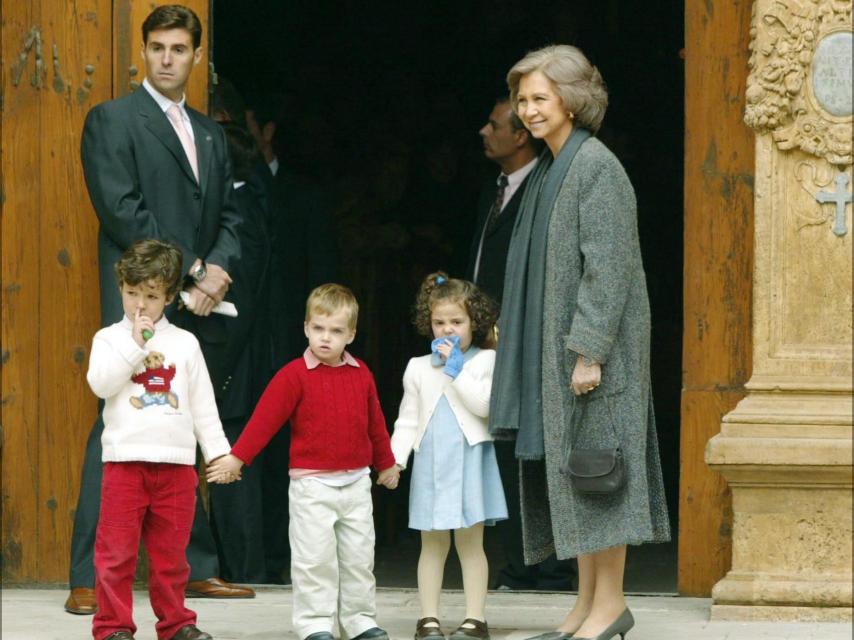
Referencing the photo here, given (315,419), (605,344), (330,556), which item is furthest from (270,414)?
(605,344)

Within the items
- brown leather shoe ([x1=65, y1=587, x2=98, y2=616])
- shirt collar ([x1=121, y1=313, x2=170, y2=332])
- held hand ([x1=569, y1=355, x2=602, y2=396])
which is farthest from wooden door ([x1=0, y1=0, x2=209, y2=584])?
held hand ([x1=569, y1=355, x2=602, y2=396])

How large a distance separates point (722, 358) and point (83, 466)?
241 centimetres

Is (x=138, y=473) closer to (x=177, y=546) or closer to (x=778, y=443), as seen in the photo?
(x=177, y=546)

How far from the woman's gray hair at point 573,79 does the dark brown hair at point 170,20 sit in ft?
4.49

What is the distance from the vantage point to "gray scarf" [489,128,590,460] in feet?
19.5

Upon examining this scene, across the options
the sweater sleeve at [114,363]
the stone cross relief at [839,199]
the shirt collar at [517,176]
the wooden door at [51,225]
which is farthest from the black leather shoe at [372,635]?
the shirt collar at [517,176]

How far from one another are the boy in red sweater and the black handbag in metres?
0.63

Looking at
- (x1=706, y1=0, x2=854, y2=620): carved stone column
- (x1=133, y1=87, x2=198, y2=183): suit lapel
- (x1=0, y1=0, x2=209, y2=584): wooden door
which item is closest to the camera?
(x1=706, y1=0, x2=854, y2=620): carved stone column

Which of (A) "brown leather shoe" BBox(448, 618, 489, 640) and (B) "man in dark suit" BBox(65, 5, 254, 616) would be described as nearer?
(A) "brown leather shoe" BBox(448, 618, 489, 640)

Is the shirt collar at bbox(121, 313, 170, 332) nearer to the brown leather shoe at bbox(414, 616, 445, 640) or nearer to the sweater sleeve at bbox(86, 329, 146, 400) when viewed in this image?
the sweater sleeve at bbox(86, 329, 146, 400)

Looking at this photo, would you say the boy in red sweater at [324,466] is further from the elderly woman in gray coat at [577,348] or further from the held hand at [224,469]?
the elderly woman in gray coat at [577,348]

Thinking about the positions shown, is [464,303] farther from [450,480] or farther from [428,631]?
[428,631]

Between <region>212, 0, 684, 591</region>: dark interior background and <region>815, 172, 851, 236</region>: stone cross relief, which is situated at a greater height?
<region>212, 0, 684, 591</region>: dark interior background

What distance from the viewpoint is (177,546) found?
598 centimetres
